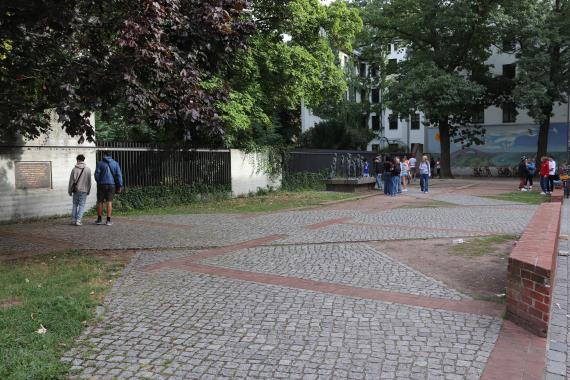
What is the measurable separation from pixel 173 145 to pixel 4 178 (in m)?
5.38

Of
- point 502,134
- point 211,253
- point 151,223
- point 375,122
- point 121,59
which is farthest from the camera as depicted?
point 375,122

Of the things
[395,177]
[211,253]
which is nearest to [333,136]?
[395,177]

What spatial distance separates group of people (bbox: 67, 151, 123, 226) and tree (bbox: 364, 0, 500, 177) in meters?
23.5

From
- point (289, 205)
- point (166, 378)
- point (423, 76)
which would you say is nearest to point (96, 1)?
point (166, 378)

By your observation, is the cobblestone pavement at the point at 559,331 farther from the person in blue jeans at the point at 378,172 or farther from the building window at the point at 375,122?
the building window at the point at 375,122

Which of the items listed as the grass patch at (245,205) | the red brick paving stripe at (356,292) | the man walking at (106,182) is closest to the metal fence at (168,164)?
the grass patch at (245,205)

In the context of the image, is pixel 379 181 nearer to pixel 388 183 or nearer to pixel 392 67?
pixel 388 183

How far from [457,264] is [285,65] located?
Answer: 13.6m

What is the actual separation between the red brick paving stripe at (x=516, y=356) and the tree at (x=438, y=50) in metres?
27.9

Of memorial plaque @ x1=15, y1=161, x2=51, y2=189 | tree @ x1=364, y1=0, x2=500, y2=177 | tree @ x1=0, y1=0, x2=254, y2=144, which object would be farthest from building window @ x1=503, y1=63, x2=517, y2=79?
tree @ x1=0, y1=0, x2=254, y2=144

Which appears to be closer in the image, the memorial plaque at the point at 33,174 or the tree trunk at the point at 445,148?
the memorial plaque at the point at 33,174

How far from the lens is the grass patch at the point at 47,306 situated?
389 centimetres

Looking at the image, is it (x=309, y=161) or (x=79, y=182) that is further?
(x=309, y=161)

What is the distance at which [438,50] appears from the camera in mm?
33969
